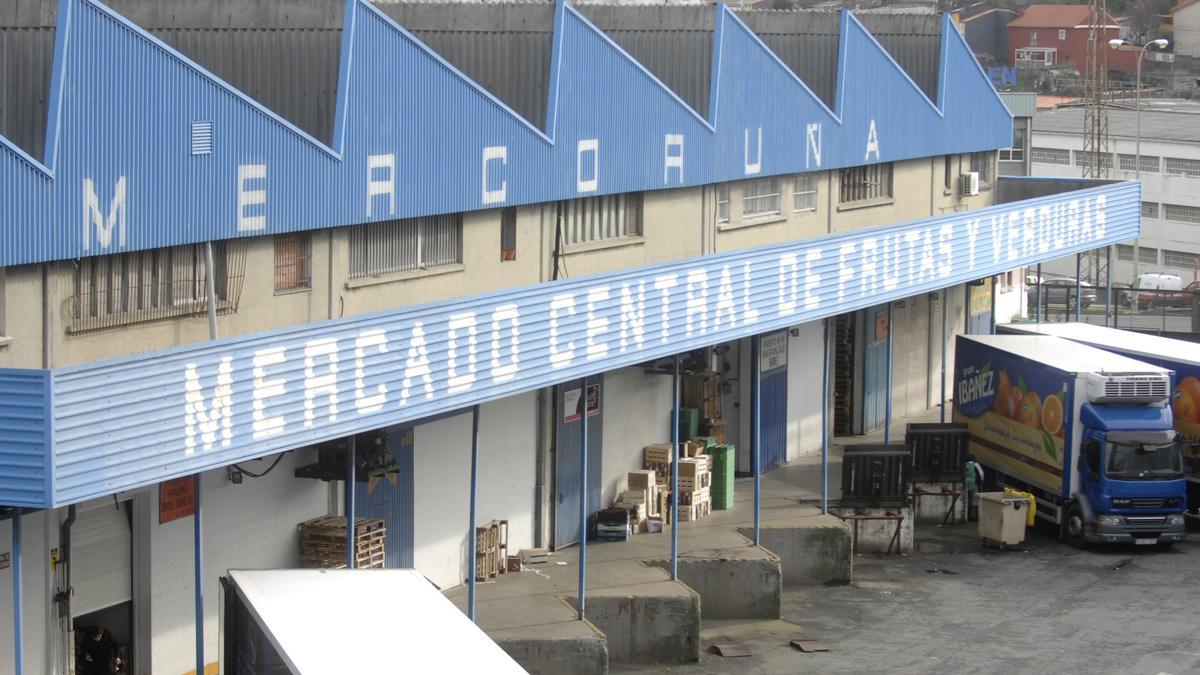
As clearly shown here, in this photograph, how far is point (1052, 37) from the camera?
114m

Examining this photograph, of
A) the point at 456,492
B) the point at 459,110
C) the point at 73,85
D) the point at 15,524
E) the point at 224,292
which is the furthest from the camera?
the point at 456,492

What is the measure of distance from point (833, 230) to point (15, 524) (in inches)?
761

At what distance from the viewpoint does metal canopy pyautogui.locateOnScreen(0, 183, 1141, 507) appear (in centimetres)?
1377

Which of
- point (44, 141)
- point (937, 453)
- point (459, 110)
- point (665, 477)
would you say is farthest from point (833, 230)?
point (44, 141)

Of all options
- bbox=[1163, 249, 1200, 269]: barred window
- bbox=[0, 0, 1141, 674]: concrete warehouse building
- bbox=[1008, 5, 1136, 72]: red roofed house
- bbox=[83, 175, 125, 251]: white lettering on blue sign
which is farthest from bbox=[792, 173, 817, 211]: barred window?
bbox=[1008, 5, 1136, 72]: red roofed house

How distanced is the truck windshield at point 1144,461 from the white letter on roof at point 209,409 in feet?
53.5

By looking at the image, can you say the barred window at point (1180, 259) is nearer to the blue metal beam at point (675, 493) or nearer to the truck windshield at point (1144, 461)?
the truck windshield at point (1144, 461)

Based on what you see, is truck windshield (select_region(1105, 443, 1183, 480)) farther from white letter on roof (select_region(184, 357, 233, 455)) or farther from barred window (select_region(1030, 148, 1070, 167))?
barred window (select_region(1030, 148, 1070, 167))

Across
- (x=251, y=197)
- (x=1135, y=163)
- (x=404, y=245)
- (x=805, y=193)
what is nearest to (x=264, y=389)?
(x=251, y=197)

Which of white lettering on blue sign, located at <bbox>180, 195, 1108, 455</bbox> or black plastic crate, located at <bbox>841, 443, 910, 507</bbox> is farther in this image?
black plastic crate, located at <bbox>841, 443, 910, 507</bbox>

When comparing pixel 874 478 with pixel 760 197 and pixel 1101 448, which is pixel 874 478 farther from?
pixel 760 197

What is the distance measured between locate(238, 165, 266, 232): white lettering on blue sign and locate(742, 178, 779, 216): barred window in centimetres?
1170

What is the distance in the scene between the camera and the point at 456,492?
22.5 meters

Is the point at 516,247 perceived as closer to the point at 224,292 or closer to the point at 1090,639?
the point at 224,292
